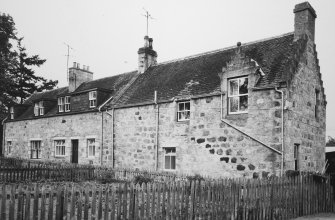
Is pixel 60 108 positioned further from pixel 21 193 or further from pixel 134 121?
pixel 21 193

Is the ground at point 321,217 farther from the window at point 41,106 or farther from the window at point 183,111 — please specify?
the window at point 41,106

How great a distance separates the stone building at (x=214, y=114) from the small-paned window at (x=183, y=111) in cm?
6

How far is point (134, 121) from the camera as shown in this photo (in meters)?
20.5

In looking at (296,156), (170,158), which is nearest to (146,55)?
(170,158)

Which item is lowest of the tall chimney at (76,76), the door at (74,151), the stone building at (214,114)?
the door at (74,151)

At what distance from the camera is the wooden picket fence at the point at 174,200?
6968mm

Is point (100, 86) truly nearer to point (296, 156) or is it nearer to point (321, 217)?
point (296, 156)

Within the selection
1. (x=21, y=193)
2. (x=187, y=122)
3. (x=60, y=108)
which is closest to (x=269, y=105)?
(x=187, y=122)

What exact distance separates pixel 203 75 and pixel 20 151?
21248 mm

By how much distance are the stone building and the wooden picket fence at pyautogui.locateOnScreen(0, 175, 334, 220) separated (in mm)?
3104

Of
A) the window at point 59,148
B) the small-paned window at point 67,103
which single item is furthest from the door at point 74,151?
the small-paned window at point 67,103

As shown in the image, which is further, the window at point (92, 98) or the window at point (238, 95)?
the window at point (92, 98)

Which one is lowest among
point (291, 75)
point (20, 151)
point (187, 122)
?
point (20, 151)

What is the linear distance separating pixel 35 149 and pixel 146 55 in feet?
45.4
